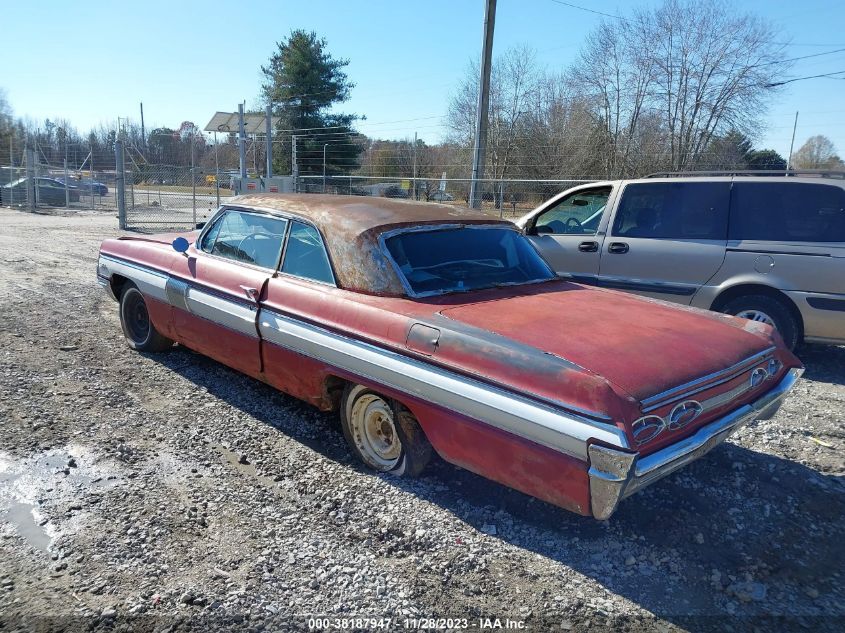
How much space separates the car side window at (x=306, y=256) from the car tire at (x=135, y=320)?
6.70ft

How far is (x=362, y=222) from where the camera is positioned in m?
3.75

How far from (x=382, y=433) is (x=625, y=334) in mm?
1455

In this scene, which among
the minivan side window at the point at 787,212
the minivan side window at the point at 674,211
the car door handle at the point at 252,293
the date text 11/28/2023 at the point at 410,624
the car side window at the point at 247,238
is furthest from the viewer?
the minivan side window at the point at 674,211

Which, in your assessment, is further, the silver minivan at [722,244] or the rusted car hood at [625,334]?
the silver minivan at [722,244]

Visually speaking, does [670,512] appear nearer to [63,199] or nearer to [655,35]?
[655,35]

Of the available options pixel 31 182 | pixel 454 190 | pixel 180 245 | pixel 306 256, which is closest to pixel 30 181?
pixel 31 182

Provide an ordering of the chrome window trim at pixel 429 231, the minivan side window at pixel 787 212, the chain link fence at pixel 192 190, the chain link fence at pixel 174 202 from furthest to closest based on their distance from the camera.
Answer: the chain link fence at pixel 174 202 < the chain link fence at pixel 192 190 < the minivan side window at pixel 787 212 < the chrome window trim at pixel 429 231

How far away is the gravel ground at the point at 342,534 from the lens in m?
2.43

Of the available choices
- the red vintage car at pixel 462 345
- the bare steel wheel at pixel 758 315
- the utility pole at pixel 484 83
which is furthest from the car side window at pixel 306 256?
the utility pole at pixel 484 83

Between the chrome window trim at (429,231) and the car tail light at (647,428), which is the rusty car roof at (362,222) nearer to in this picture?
the chrome window trim at (429,231)

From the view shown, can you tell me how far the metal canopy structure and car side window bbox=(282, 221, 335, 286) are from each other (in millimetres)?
23626

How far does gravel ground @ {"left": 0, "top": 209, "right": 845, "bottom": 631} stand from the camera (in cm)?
243

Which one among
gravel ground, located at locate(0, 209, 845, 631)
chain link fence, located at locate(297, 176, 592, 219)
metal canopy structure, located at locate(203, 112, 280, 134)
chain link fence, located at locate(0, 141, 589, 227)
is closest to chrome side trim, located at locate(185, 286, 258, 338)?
gravel ground, located at locate(0, 209, 845, 631)

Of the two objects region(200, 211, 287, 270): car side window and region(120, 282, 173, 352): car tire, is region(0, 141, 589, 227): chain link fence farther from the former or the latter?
region(200, 211, 287, 270): car side window
